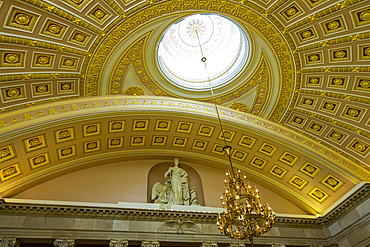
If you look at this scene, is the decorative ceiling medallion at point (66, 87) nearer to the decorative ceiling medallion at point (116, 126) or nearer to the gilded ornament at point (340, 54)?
the decorative ceiling medallion at point (116, 126)

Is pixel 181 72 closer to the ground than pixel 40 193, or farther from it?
farther from it

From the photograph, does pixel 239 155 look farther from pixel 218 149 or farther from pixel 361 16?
pixel 361 16

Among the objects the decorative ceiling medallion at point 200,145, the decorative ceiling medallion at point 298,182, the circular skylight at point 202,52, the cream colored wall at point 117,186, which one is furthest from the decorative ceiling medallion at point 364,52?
the cream colored wall at point 117,186

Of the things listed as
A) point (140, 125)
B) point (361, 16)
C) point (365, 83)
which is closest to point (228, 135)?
point (140, 125)

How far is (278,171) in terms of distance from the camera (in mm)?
12242

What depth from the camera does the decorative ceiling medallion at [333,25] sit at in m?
7.93

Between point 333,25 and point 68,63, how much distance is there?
7.80m

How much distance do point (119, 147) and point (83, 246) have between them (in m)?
3.85

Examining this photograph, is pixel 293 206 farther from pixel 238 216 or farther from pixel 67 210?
pixel 67 210

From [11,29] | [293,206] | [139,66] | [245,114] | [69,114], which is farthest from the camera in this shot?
[293,206]

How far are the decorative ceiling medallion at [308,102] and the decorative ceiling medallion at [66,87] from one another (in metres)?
8.13

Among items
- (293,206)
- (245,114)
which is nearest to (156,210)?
(245,114)

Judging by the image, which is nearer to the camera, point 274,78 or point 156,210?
point 156,210

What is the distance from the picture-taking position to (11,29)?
7117 mm
